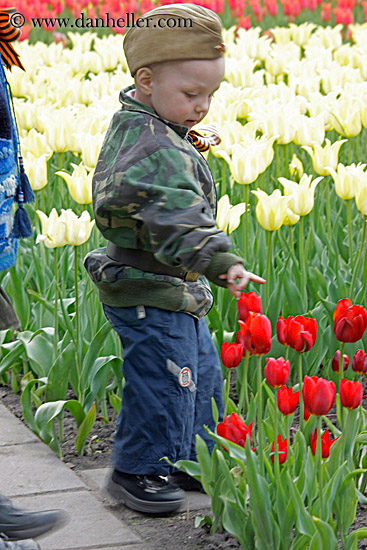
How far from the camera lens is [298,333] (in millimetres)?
2131

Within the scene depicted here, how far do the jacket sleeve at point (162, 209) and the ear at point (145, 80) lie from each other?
0.14m

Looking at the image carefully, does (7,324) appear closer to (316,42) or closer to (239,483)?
(239,483)

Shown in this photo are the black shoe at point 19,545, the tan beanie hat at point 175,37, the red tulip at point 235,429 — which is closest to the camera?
the red tulip at point 235,429

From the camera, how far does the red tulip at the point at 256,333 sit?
6.71ft

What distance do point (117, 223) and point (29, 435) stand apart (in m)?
1.01

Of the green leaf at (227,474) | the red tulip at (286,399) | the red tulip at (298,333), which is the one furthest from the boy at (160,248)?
the green leaf at (227,474)

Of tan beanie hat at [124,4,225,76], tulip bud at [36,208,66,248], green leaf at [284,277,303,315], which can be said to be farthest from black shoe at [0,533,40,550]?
green leaf at [284,277,303,315]

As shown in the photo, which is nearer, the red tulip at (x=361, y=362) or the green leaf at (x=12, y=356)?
the red tulip at (x=361, y=362)

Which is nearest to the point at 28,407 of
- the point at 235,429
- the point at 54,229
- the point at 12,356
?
the point at 12,356

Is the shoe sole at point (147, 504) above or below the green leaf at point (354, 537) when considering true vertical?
below

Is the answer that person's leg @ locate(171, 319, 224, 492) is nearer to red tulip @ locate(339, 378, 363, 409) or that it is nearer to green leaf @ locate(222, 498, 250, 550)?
green leaf @ locate(222, 498, 250, 550)

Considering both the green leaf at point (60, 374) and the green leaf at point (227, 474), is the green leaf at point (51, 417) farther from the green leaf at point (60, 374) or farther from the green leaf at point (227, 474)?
→ the green leaf at point (227, 474)

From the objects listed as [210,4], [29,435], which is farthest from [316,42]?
[29,435]

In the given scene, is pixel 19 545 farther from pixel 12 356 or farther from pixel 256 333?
pixel 12 356
